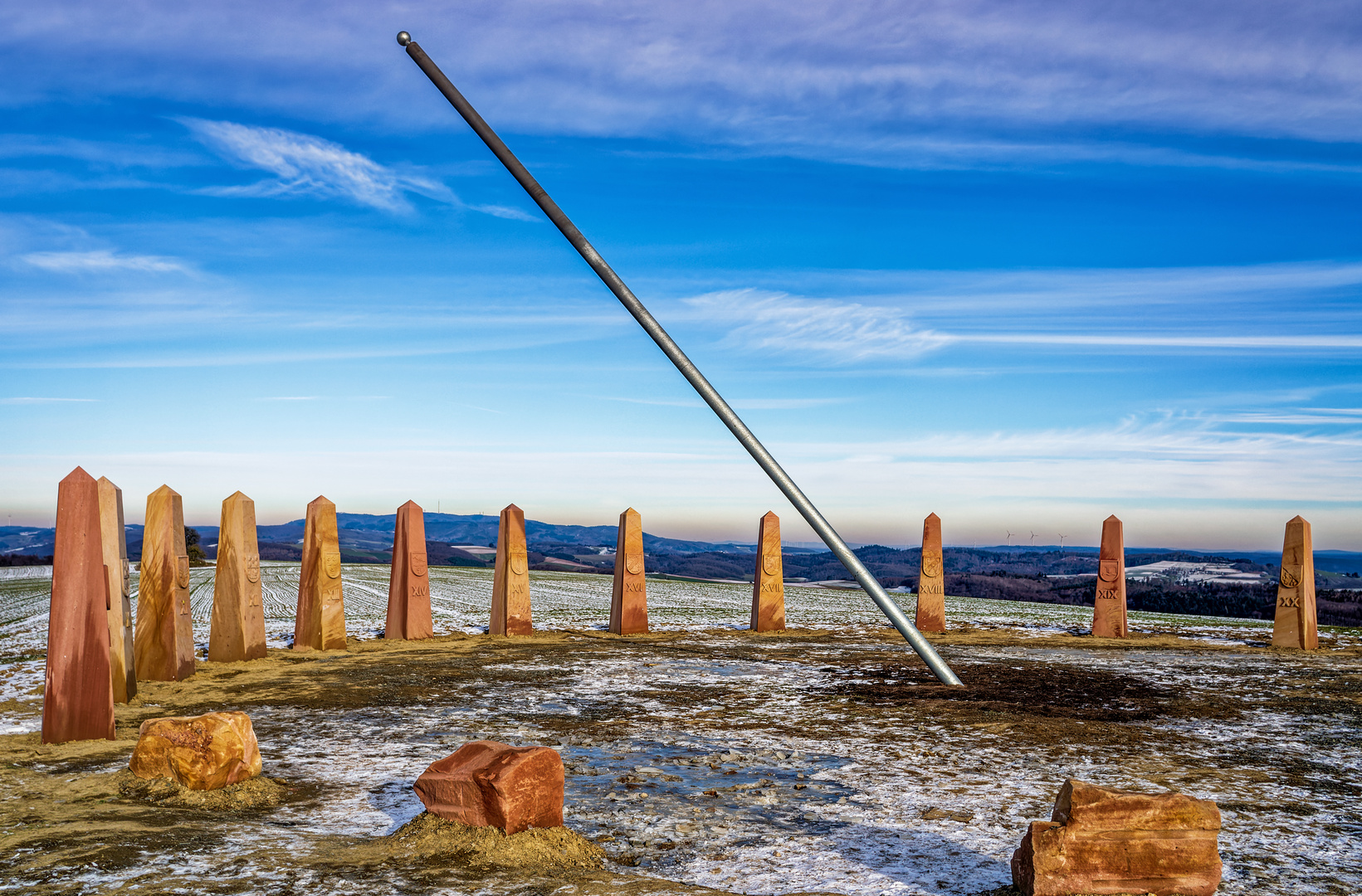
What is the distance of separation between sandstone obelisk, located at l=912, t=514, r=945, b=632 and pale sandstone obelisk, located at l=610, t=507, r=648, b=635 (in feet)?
19.0

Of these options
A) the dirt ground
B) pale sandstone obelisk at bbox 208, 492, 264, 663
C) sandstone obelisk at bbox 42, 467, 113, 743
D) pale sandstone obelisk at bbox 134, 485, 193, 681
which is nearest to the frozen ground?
the dirt ground

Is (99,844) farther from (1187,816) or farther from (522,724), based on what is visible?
(1187,816)

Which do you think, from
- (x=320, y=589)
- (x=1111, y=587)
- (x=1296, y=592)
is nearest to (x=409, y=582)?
(x=320, y=589)

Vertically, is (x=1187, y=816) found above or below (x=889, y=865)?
above

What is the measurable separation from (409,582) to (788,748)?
30.6 ft

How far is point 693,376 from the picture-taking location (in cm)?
1045

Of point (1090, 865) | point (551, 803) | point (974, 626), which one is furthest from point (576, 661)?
point (974, 626)

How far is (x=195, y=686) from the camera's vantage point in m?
10.6

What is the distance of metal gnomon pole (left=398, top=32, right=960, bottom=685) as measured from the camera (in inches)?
407

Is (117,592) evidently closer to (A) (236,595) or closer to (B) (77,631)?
(B) (77,631)

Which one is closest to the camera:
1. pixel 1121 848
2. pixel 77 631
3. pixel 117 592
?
pixel 1121 848

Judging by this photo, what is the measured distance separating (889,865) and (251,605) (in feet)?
34.8

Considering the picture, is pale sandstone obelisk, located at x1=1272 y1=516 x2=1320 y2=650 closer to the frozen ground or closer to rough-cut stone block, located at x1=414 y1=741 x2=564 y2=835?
the frozen ground

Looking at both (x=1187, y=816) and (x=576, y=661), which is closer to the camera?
(x=1187, y=816)
